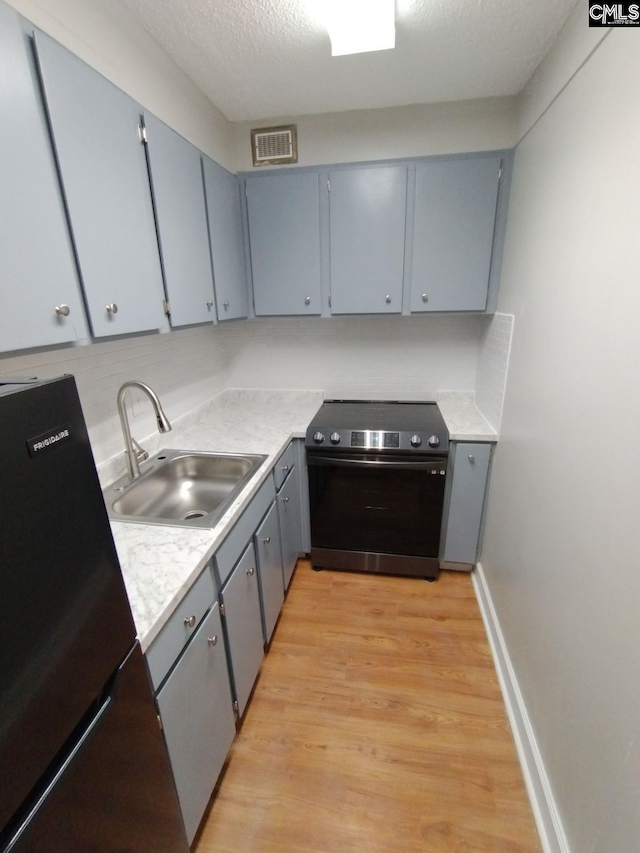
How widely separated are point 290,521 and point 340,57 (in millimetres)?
2181

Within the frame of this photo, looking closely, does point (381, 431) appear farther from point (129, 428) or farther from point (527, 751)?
point (527, 751)

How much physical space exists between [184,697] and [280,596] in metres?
0.96

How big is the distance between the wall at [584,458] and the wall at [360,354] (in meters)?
0.84

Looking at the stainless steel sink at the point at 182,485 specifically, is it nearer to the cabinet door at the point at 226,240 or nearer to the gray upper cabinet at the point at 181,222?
the gray upper cabinet at the point at 181,222

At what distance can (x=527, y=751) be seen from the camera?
51.9 inches

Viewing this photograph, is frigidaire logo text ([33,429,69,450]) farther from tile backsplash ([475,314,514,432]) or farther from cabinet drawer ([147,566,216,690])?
tile backsplash ([475,314,514,432])

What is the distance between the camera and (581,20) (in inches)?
47.9

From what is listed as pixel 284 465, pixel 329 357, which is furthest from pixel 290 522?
pixel 329 357

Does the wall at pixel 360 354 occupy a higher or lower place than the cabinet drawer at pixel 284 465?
higher

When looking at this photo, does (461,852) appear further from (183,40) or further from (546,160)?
(183,40)

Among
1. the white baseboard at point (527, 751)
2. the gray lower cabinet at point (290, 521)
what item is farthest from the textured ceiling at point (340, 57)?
the white baseboard at point (527, 751)

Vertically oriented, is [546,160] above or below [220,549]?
above

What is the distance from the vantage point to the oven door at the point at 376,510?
2018 mm

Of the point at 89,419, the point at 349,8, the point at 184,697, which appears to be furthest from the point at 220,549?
the point at 349,8
